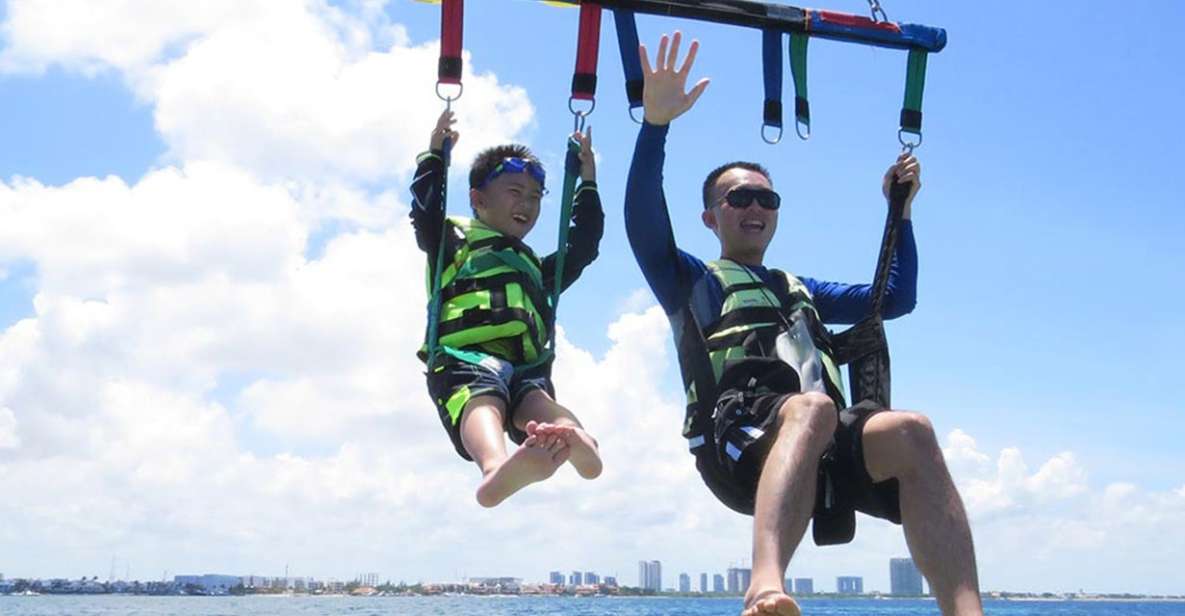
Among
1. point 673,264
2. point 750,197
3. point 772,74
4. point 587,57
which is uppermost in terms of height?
point 772,74

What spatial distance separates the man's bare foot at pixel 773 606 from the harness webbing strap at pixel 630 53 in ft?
8.13

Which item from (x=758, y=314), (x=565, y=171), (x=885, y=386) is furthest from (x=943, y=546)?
(x=565, y=171)

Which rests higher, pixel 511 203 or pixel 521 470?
pixel 511 203

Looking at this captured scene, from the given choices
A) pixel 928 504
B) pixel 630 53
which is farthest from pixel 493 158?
pixel 928 504

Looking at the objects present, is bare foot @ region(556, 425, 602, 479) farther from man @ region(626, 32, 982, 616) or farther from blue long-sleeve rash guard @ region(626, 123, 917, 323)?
blue long-sleeve rash guard @ region(626, 123, 917, 323)

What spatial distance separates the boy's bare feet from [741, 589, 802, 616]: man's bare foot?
1.19 meters

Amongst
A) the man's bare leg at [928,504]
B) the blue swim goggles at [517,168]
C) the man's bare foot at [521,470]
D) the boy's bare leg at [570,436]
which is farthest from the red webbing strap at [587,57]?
the man's bare leg at [928,504]

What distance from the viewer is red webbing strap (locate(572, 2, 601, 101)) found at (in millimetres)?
5508

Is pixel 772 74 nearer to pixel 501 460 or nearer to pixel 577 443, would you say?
pixel 577 443

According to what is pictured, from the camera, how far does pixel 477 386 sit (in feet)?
17.4

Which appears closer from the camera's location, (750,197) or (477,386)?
(477,386)

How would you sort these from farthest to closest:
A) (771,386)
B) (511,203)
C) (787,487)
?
1. (511,203)
2. (771,386)
3. (787,487)

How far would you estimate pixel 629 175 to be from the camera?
5238 millimetres

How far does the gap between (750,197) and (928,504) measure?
179 cm
